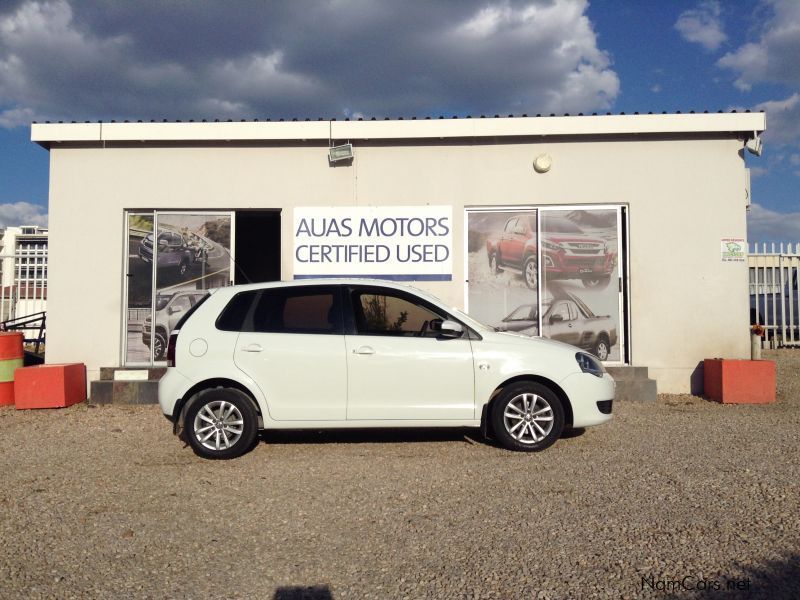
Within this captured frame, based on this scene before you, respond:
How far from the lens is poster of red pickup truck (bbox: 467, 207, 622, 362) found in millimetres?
10305

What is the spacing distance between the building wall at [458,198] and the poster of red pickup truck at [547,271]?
0.85ft

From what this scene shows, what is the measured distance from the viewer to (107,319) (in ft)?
33.7

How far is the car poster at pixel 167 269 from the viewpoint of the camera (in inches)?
411

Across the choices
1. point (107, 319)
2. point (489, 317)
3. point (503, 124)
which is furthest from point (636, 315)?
point (107, 319)

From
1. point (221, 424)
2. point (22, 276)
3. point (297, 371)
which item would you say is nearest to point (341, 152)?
point (297, 371)

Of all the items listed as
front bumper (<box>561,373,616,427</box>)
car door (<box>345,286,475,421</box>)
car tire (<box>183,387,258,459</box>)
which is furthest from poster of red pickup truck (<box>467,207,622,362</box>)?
car tire (<box>183,387,258,459</box>)

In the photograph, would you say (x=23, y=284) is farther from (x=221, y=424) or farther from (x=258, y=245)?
(x=221, y=424)

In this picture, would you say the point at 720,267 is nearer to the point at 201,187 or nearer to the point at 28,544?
the point at 201,187

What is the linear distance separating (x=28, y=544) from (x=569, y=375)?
467cm

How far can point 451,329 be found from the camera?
651 centimetres

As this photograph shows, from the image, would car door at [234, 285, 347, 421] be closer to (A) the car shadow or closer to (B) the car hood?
(A) the car shadow

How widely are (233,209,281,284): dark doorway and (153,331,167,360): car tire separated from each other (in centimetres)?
150

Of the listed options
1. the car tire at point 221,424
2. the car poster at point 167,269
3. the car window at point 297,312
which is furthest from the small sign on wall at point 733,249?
the car poster at point 167,269

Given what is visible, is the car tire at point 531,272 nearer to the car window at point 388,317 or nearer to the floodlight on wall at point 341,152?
the floodlight on wall at point 341,152
